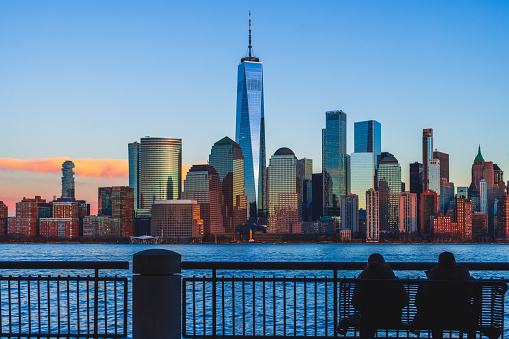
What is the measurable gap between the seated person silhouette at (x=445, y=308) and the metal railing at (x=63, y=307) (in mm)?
3328

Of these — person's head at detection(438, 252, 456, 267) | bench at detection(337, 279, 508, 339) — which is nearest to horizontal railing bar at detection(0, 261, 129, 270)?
bench at detection(337, 279, 508, 339)

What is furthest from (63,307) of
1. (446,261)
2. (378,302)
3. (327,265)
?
(446,261)

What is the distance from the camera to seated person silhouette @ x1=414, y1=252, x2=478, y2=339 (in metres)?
6.92

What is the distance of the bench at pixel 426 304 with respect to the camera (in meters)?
6.91

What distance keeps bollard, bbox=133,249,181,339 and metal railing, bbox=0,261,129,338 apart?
0.25 meters

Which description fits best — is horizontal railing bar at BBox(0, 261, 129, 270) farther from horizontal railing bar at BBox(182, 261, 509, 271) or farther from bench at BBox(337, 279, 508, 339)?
bench at BBox(337, 279, 508, 339)

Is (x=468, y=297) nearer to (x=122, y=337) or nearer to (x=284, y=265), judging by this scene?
(x=284, y=265)

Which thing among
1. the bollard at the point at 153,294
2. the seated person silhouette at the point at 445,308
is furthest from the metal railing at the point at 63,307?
the seated person silhouette at the point at 445,308

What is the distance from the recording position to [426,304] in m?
7.02

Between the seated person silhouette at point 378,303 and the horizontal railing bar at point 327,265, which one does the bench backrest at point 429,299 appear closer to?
the seated person silhouette at point 378,303

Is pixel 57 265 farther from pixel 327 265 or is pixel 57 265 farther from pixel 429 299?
pixel 429 299

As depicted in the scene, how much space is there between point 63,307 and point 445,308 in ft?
121

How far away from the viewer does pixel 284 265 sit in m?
8.13

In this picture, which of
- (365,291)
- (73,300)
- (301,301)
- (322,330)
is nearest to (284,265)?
(365,291)
